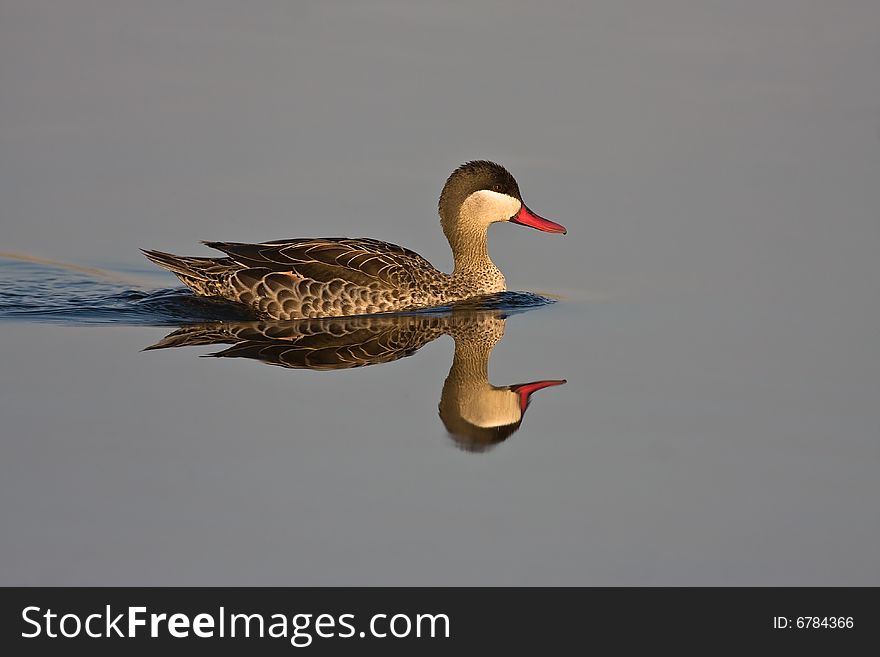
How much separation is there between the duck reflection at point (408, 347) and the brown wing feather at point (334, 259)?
36cm

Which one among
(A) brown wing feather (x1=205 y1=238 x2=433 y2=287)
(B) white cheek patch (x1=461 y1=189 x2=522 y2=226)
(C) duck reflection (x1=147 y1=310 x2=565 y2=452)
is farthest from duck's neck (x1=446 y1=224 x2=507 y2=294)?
(A) brown wing feather (x1=205 y1=238 x2=433 y2=287)

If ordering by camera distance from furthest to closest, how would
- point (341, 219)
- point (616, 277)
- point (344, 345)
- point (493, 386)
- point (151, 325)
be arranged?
point (341, 219) < point (616, 277) < point (151, 325) < point (344, 345) < point (493, 386)

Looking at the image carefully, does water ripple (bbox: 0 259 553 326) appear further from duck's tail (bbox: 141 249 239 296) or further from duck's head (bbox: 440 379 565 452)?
duck's head (bbox: 440 379 565 452)

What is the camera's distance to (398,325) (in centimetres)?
1195

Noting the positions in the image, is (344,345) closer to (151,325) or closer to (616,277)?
(151,325)

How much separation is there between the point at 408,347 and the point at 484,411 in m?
1.74

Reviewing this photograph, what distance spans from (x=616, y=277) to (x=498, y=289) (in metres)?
1.06

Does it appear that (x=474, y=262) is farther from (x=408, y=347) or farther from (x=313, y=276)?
(x=408, y=347)

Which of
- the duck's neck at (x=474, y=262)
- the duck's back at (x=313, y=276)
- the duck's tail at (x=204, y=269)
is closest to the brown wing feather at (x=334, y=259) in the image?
the duck's back at (x=313, y=276)

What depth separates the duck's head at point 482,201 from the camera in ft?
42.7

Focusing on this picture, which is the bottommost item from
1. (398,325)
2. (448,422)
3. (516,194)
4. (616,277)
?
(448,422)

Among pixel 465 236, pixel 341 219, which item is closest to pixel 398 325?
pixel 465 236

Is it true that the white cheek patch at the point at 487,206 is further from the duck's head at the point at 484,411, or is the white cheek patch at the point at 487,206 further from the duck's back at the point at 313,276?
the duck's head at the point at 484,411

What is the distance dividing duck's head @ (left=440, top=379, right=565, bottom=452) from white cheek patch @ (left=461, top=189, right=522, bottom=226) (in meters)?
3.48
